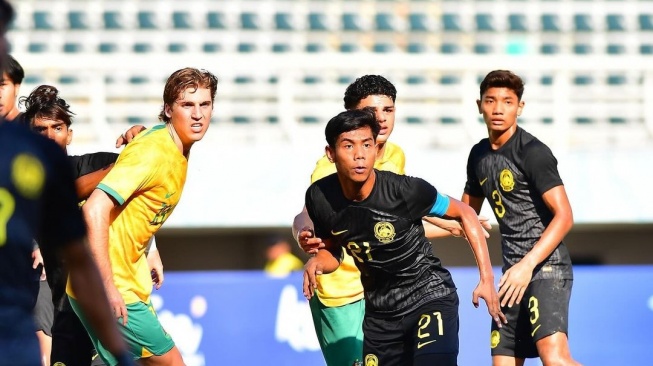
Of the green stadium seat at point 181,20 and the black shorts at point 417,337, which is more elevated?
the green stadium seat at point 181,20

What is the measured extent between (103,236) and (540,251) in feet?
7.13

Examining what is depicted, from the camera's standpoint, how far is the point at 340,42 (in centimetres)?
1455

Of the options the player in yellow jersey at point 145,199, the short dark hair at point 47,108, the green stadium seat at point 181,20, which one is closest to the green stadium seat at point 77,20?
the green stadium seat at point 181,20

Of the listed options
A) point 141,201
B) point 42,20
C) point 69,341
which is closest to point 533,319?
point 141,201

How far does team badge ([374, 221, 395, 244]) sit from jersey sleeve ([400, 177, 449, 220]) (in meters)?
0.12

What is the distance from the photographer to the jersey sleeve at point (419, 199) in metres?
5.20

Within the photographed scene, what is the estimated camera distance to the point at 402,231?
5211 mm

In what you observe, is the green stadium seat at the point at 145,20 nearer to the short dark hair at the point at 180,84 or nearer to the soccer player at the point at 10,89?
the soccer player at the point at 10,89

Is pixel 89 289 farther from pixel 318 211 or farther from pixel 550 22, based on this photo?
pixel 550 22

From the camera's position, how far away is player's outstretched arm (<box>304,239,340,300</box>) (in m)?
4.83

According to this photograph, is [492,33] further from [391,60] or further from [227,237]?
[227,237]

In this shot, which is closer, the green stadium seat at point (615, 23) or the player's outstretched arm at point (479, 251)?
the player's outstretched arm at point (479, 251)

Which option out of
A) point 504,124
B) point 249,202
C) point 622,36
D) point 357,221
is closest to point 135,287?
point 357,221

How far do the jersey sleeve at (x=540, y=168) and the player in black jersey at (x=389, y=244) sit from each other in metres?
0.77
